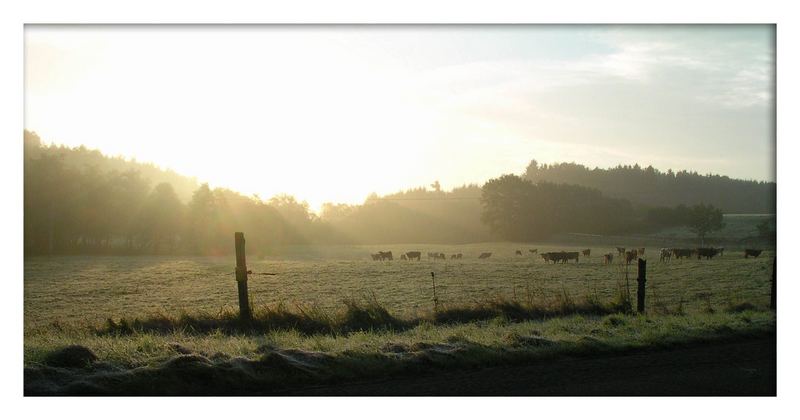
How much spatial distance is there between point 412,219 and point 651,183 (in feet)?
66.4

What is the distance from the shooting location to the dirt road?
678 centimetres

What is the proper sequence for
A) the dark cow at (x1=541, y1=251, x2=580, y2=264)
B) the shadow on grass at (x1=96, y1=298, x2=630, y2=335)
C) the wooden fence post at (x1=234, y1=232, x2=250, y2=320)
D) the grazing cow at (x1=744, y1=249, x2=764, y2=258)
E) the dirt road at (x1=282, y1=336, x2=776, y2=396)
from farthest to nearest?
the dark cow at (x1=541, y1=251, x2=580, y2=264)
the grazing cow at (x1=744, y1=249, x2=764, y2=258)
the shadow on grass at (x1=96, y1=298, x2=630, y2=335)
the wooden fence post at (x1=234, y1=232, x2=250, y2=320)
the dirt road at (x1=282, y1=336, x2=776, y2=396)

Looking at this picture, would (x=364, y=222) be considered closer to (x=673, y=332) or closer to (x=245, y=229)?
(x=245, y=229)

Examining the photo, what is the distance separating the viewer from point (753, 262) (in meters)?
33.0

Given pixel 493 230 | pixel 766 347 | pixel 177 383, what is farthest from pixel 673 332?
pixel 493 230

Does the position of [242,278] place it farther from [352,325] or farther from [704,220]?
[704,220]

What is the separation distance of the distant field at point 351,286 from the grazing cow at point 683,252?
2.06 m

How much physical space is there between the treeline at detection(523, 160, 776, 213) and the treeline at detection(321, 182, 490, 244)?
1034cm

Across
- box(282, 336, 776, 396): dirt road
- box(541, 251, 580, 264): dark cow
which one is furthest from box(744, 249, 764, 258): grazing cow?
box(282, 336, 776, 396): dirt road

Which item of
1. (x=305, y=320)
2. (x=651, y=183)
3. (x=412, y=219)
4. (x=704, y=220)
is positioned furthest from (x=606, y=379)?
(x=412, y=219)

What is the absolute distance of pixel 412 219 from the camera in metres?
45.4

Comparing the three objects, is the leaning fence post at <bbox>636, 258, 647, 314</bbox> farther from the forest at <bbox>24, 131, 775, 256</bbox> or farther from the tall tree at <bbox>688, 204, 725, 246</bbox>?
the tall tree at <bbox>688, 204, 725, 246</bbox>

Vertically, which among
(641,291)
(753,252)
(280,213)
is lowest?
(753,252)

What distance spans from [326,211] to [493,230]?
42.4ft
